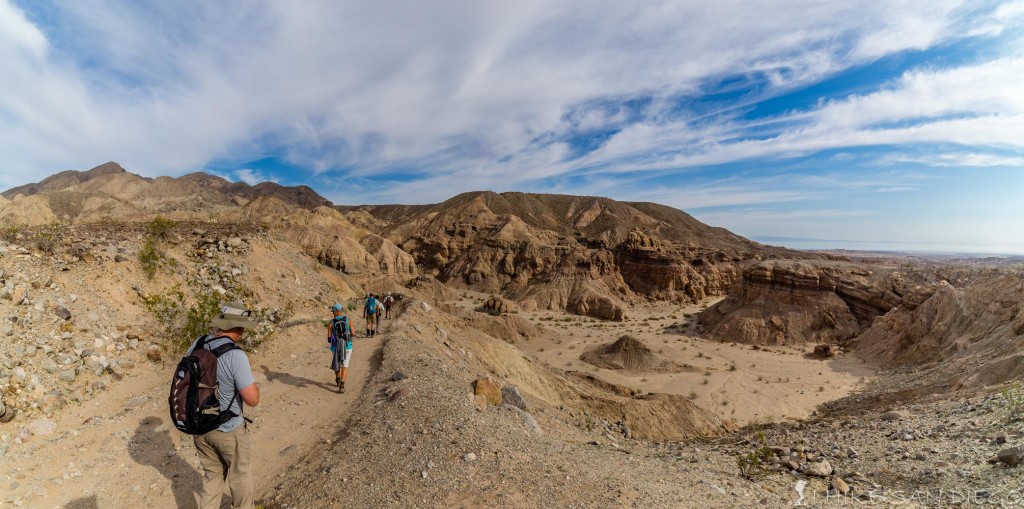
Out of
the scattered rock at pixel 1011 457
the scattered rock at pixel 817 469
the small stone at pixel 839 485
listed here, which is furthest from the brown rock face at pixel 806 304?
the small stone at pixel 839 485

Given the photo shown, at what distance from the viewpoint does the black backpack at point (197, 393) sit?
3.94 metres

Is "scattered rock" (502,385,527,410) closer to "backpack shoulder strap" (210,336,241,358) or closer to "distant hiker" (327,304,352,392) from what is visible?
"distant hiker" (327,304,352,392)

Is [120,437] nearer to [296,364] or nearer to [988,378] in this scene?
[296,364]

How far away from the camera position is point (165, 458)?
6.23 m

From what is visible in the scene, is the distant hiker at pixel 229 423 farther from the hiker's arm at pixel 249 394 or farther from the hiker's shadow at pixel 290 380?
the hiker's shadow at pixel 290 380

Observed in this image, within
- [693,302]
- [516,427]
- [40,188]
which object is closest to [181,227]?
[516,427]

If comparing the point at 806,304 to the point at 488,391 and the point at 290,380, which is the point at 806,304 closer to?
the point at 488,391

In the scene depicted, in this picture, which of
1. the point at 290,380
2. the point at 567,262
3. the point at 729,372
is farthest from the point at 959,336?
the point at 567,262

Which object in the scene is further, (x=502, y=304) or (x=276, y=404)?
(x=502, y=304)

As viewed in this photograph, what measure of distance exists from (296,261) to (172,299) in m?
7.25

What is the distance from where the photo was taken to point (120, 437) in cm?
662

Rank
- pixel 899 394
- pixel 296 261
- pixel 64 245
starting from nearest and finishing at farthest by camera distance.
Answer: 1. pixel 64 245
2. pixel 899 394
3. pixel 296 261

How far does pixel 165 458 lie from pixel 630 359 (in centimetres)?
2561

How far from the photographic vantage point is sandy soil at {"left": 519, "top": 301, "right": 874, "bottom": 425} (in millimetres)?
20984
